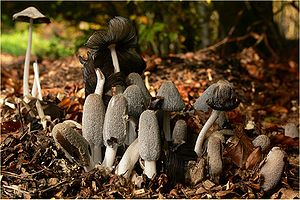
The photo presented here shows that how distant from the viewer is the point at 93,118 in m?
2.23

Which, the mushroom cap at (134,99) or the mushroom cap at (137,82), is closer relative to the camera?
the mushroom cap at (134,99)

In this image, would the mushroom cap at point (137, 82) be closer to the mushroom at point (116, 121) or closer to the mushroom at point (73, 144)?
the mushroom at point (116, 121)

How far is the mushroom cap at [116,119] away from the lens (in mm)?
2164

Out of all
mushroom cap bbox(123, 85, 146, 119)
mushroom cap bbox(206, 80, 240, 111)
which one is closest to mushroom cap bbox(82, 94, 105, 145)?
mushroom cap bbox(123, 85, 146, 119)

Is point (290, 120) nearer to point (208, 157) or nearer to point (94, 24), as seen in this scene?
point (208, 157)

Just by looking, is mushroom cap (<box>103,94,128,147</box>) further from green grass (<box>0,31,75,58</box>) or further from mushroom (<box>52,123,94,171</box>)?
green grass (<box>0,31,75,58</box>)

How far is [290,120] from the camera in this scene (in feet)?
13.0

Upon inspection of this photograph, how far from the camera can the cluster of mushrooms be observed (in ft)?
7.13

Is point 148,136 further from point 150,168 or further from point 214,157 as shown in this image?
point 214,157

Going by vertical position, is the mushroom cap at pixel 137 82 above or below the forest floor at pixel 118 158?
above

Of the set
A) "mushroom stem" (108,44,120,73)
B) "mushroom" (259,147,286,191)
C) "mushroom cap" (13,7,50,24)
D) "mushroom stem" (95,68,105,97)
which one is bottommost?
"mushroom" (259,147,286,191)

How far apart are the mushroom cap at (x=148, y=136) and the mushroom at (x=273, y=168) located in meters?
0.52

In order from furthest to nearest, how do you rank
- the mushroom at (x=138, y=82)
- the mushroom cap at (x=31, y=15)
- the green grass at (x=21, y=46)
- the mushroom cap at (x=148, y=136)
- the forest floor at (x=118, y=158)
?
the green grass at (x=21, y=46), the mushroom cap at (x=31, y=15), the mushroom at (x=138, y=82), the forest floor at (x=118, y=158), the mushroom cap at (x=148, y=136)

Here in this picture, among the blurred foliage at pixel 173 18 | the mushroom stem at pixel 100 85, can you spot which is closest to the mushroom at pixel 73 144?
the mushroom stem at pixel 100 85
